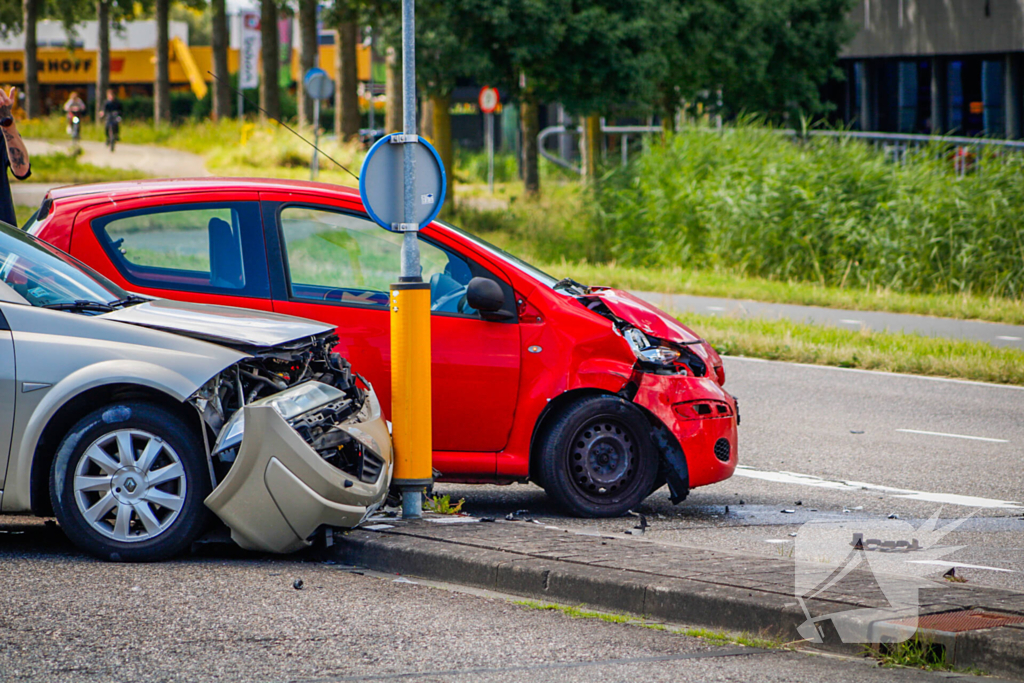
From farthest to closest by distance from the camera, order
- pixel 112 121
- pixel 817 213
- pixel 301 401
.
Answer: pixel 112 121 < pixel 817 213 < pixel 301 401

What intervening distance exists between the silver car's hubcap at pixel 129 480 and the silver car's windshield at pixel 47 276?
0.74m

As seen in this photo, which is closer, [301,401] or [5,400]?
[5,400]

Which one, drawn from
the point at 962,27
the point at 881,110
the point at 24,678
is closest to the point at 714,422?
the point at 24,678

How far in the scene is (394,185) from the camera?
6301 mm

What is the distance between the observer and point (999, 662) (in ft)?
14.3

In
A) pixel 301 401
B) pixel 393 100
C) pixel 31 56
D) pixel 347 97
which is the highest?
pixel 31 56

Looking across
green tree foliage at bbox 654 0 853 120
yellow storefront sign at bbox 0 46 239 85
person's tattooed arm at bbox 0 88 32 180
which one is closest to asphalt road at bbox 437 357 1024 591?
person's tattooed arm at bbox 0 88 32 180

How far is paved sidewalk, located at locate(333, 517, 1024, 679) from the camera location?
15.5 ft

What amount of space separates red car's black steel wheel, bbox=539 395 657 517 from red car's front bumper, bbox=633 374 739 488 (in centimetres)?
13

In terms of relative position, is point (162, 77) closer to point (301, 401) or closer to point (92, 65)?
point (92, 65)

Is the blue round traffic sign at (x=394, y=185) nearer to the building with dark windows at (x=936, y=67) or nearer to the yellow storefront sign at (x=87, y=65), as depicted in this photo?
the building with dark windows at (x=936, y=67)

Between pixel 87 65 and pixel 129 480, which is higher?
pixel 87 65

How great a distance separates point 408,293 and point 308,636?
197cm

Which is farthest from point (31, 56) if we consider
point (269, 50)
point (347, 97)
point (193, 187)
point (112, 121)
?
point (193, 187)
